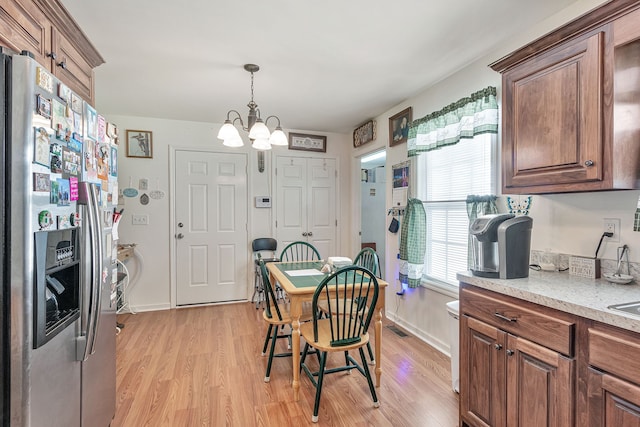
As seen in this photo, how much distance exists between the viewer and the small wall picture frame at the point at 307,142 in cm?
448

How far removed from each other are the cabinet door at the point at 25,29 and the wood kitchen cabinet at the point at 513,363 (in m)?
2.31

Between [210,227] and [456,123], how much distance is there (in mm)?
3157

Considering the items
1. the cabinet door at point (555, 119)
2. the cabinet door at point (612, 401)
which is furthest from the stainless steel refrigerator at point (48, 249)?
the cabinet door at point (555, 119)

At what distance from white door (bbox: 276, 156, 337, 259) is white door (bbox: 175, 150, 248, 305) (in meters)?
0.51

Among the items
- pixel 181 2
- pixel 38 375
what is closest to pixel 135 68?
pixel 181 2

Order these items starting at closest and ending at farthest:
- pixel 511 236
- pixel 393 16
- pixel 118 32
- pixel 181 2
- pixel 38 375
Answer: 1. pixel 38 375
2. pixel 511 236
3. pixel 181 2
4. pixel 393 16
5. pixel 118 32

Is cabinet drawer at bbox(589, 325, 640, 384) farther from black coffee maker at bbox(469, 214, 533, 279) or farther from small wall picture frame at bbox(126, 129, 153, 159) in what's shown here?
small wall picture frame at bbox(126, 129, 153, 159)

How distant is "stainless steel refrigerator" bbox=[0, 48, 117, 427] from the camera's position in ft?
3.16

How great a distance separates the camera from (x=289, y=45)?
2.23 m

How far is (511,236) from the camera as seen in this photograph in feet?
5.38

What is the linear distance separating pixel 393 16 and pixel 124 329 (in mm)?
3772

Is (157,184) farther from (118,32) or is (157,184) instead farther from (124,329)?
(118,32)

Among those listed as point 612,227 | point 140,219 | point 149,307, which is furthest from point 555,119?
point 149,307

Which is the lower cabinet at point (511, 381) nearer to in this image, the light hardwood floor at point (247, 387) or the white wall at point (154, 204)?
the light hardwood floor at point (247, 387)
